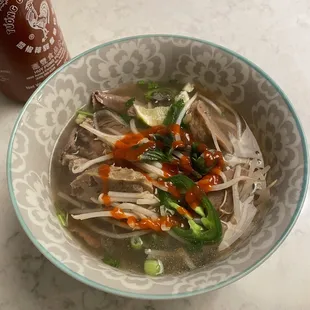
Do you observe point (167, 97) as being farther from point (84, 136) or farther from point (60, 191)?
point (60, 191)

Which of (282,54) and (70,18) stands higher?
(282,54)

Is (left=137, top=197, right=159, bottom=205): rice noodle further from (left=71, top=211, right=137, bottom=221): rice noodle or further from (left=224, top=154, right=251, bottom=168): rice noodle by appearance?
(left=224, top=154, right=251, bottom=168): rice noodle

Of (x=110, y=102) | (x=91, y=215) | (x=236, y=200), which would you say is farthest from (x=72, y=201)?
(x=236, y=200)

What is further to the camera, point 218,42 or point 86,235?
point 218,42

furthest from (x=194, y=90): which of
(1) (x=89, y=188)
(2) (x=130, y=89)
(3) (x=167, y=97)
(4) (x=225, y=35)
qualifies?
(1) (x=89, y=188)

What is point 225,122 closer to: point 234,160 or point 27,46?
point 234,160
